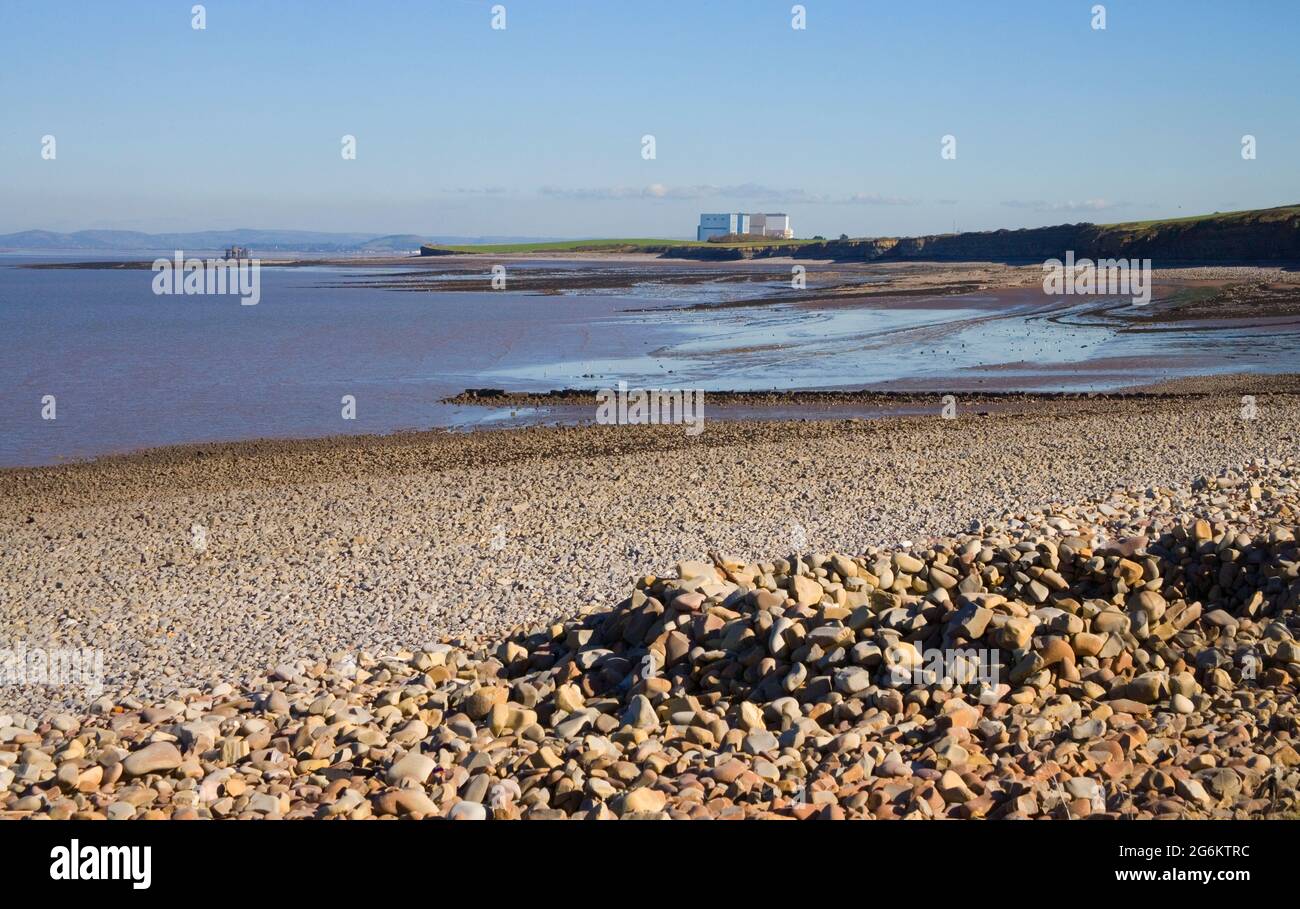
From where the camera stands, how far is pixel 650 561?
38.4 feet

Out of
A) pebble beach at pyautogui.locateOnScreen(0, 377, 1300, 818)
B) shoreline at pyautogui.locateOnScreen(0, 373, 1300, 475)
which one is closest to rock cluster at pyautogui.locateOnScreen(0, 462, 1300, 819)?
pebble beach at pyautogui.locateOnScreen(0, 377, 1300, 818)

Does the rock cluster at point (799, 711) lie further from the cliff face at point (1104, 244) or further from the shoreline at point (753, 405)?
the cliff face at point (1104, 244)

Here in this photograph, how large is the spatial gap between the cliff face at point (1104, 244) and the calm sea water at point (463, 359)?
39280mm

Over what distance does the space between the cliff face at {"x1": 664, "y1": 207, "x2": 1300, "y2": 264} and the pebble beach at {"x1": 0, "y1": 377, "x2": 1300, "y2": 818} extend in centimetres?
8310

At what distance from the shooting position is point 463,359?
36.0m

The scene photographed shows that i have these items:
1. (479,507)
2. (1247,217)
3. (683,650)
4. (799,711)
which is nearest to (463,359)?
(479,507)

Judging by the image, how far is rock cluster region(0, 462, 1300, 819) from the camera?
6125 millimetres

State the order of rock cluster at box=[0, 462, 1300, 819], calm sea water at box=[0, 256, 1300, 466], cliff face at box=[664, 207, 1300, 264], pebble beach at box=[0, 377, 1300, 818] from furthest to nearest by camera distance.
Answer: cliff face at box=[664, 207, 1300, 264]
calm sea water at box=[0, 256, 1300, 466]
pebble beach at box=[0, 377, 1300, 818]
rock cluster at box=[0, 462, 1300, 819]

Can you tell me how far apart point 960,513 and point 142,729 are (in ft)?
29.0

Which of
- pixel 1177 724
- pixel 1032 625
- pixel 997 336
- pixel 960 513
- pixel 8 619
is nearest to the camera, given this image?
pixel 1177 724

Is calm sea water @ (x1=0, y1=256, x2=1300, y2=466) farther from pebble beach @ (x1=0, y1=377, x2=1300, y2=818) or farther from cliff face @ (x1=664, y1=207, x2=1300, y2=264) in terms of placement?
cliff face @ (x1=664, y1=207, x2=1300, y2=264)

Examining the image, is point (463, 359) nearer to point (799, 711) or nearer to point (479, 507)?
point (479, 507)
